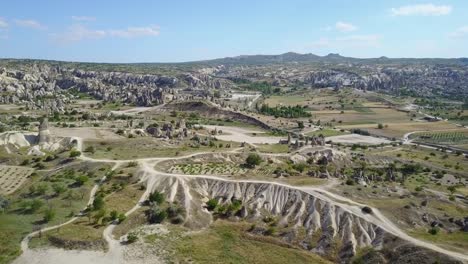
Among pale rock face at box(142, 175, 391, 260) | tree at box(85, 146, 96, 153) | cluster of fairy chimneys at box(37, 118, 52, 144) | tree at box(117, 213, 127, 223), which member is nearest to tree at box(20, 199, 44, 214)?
tree at box(117, 213, 127, 223)

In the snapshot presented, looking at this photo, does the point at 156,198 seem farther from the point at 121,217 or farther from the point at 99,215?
the point at 99,215

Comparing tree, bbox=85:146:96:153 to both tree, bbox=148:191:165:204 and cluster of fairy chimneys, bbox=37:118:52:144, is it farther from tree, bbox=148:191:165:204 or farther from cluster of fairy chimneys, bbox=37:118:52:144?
tree, bbox=148:191:165:204

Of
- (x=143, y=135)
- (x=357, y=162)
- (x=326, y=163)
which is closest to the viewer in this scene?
(x=326, y=163)

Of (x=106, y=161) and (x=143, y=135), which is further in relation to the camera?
(x=143, y=135)

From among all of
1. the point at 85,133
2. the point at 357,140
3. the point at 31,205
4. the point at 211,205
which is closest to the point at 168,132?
the point at 85,133

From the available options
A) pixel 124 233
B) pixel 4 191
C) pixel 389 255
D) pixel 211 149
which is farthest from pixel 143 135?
pixel 389 255

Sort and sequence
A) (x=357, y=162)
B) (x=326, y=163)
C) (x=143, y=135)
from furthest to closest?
(x=143, y=135), (x=357, y=162), (x=326, y=163)

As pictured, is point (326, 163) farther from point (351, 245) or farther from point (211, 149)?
point (351, 245)

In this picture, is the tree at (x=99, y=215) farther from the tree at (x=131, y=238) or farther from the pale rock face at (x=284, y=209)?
the pale rock face at (x=284, y=209)
